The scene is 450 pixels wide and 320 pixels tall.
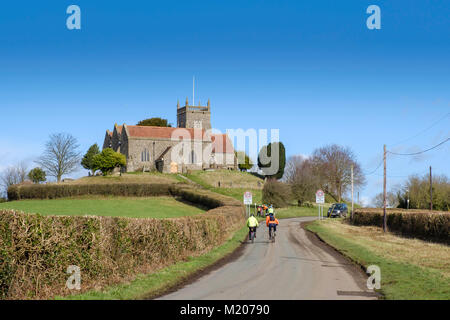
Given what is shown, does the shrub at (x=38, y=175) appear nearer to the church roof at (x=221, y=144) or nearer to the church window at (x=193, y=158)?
the church window at (x=193, y=158)

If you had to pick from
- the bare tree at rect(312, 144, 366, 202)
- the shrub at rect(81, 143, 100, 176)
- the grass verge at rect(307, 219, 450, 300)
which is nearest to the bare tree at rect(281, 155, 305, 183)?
the bare tree at rect(312, 144, 366, 202)

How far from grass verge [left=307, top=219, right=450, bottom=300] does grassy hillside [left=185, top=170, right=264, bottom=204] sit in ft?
150

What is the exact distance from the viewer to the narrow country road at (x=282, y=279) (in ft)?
39.5

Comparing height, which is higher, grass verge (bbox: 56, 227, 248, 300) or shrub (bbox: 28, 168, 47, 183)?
shrub (bbox: 28, 168, 47, 183)

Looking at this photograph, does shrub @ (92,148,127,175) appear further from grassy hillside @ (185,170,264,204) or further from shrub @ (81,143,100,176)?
shrub @ (81,143,100,176)

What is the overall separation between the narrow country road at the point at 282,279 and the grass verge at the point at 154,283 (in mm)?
622

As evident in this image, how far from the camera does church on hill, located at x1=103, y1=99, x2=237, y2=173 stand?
96.9 m

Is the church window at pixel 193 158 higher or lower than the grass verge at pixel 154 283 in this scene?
higher

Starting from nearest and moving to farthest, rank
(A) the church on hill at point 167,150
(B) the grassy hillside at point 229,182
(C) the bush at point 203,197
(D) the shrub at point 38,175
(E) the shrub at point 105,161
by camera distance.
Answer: (C) the bush at point 203,197 → (B) the grassy hillside at point 229,182 → (E) the shrub at point 105,161 → (D) the shrub at point 38,175 → (A) the church on hill at point 167,150

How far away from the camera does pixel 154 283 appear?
541 inches

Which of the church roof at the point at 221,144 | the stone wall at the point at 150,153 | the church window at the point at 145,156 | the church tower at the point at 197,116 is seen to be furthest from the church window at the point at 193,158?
the church tower at the point at 197,116

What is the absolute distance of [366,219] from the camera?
148 ft

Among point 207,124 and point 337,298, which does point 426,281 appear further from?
point 207,124
